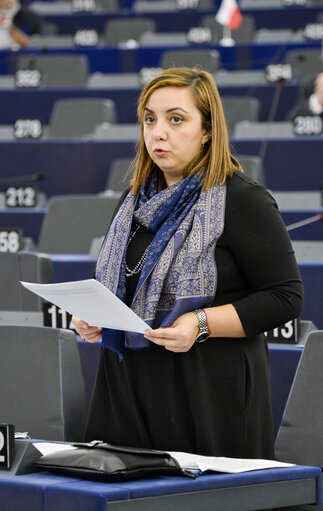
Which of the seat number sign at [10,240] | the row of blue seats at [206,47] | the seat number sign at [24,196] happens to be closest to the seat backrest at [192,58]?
the row of blue seats at [206,47]

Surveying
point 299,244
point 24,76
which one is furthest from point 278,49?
point 299,244

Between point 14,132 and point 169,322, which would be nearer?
point 169,322

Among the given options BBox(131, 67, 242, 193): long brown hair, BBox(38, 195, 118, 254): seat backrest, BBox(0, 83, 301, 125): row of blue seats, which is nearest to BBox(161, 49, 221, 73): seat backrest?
BBox(0, 83, 301, 125): row of blue seats

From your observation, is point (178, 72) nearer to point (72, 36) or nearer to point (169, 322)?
point (169, 322)

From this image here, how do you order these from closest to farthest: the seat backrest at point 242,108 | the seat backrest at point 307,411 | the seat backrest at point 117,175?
the seat backrest at point 307,411 → the seat backrest at point 117,175 → the seat backrest at point 242,108

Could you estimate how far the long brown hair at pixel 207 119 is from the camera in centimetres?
201

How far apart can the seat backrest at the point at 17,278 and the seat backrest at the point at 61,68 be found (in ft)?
13.8

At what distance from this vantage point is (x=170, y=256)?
196cm

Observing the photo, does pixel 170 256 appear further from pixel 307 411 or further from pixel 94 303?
pixel 307 411

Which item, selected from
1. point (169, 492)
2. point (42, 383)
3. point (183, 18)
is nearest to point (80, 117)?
point (183, 18)

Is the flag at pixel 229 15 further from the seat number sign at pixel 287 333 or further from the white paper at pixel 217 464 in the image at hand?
the white paper at pixel 217 464

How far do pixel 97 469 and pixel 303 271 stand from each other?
6.26 feet

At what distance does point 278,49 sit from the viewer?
8.08m

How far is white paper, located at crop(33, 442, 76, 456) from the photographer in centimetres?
180
